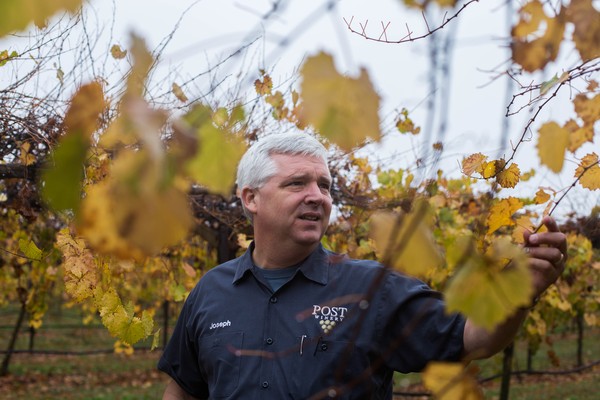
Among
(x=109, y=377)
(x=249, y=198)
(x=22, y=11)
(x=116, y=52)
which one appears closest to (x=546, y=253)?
(x=22, y=11)

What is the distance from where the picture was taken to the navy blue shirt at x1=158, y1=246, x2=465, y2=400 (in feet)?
6.12

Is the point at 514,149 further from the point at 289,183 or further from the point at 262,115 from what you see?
the point at 262,115

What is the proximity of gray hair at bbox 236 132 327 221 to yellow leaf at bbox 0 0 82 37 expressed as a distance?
5.31 ft

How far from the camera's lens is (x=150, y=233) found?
508mm

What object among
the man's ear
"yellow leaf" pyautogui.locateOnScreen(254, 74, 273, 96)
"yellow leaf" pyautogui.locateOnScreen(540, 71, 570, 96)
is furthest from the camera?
"yellow leaf" pyautogui.locateOnScreen(254, 74, 273, 96)

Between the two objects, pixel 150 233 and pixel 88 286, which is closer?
pixel 150 233

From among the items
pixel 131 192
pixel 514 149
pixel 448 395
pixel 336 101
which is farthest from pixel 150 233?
pixel 514 149

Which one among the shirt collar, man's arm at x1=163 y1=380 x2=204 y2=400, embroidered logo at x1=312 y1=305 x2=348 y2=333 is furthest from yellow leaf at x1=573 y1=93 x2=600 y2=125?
man's arm at x1=163 y1=380 x2=204 y2=400

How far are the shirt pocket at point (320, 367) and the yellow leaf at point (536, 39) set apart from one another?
1.18 meters

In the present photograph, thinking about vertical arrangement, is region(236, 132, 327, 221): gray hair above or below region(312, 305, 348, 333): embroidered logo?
above

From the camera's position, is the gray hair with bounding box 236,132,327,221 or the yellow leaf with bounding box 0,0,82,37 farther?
the gray hair with bounding box 236,132,327,221

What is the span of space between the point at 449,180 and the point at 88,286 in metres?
4.96

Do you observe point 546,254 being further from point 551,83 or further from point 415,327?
point 415,327

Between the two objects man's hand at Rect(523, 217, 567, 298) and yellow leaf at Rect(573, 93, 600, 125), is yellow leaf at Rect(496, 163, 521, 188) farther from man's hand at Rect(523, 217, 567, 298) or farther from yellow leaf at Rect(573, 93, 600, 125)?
yellow leaf at Rect(573, 93, 600, 125)
